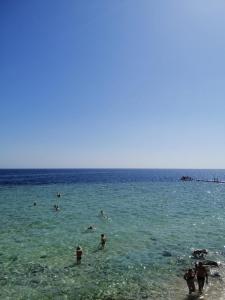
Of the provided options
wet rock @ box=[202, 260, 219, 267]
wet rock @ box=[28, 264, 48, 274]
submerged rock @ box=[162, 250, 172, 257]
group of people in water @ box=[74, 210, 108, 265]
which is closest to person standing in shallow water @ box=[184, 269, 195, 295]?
wet rock @ box=[202, 260, 219, 267]

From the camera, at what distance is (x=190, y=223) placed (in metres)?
41.2

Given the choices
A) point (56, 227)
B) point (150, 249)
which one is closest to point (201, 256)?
point (150, 249)

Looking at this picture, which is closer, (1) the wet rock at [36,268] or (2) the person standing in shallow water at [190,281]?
(2) the person standing in shallow water at [190,281]

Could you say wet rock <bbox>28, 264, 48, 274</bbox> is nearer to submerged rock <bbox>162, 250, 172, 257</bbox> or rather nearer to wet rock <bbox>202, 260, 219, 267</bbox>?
submerged rock <bbox>162, 250, 172, 257</bbox>

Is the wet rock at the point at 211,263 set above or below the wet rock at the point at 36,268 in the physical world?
above

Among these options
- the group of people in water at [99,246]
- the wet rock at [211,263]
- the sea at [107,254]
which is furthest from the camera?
the group of people in water at [99,246]

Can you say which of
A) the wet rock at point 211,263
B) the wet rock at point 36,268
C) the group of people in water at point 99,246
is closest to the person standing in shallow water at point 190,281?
the wet rock at point 211,263

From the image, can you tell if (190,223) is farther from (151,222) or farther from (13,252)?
(13,252)

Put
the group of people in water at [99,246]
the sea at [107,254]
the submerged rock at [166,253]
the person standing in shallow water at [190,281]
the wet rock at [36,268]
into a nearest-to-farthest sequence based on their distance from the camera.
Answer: the person standing in shallow water at [190,281]
the sea at [107,254]
the wet rock at [36,268]
the group of people in water at [99,246]
the submerged rock at [166,253]

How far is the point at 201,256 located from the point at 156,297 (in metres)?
8.52

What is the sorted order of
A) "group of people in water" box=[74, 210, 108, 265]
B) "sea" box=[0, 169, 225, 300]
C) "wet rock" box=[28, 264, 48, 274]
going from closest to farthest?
"sea" box=[0, 169, 225, 300]
"wet rock" box=[28, 264, 48, 274]
"group of people in water" box=[74, 210, 108, 265]

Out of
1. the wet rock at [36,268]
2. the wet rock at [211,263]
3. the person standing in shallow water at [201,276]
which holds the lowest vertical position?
the wet rock at [36,268]

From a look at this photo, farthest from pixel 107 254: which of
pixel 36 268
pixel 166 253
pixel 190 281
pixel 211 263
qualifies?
pixel 190 281

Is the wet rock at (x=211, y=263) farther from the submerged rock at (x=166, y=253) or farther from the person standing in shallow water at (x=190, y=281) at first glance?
the person standing in shallow water at (x=190, y=281)
